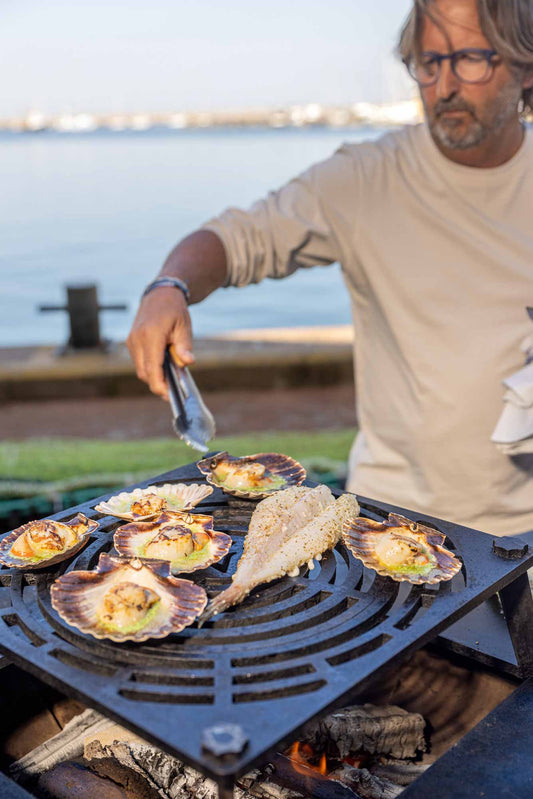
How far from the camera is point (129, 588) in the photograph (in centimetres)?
117

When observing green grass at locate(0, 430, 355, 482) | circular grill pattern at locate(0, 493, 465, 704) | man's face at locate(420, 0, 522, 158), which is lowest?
green grass at locate(0, 430, 355, 482)

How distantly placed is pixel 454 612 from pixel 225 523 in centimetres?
56

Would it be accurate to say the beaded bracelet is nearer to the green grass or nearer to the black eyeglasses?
the black eyeglasses

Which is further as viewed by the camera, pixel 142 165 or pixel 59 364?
pixel 142 165

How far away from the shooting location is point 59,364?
7.07 m

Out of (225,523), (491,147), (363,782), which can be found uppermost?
(491,147)

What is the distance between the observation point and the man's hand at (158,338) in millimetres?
1795

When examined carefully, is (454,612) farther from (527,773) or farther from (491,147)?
(491,147)

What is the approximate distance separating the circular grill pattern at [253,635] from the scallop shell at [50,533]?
0.09 feet

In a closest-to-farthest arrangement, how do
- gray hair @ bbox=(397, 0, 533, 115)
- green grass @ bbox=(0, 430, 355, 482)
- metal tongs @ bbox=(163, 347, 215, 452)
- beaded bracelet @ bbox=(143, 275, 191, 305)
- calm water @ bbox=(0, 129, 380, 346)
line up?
metal tongs @ bbox=(163, 347, 215, 452)
beaded bracelet @ bbox=(143, 275, 191, 305)
gray hair @ bbox=(397, 0, 533, 115)
green grass @ bbox=(0, 430, 355, 482)
calm water @ bbox=(0, 129, 380, 346)

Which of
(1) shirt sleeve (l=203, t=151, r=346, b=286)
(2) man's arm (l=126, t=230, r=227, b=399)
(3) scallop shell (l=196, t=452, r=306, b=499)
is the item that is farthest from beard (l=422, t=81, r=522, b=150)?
(3) scallop shell (l=196, t=452, r=306, b=499)

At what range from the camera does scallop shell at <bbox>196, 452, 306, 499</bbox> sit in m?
1.72

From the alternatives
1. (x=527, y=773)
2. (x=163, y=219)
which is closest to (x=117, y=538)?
(x=527, y=773)

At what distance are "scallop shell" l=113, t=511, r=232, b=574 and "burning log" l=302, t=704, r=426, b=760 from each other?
1.71 feet
